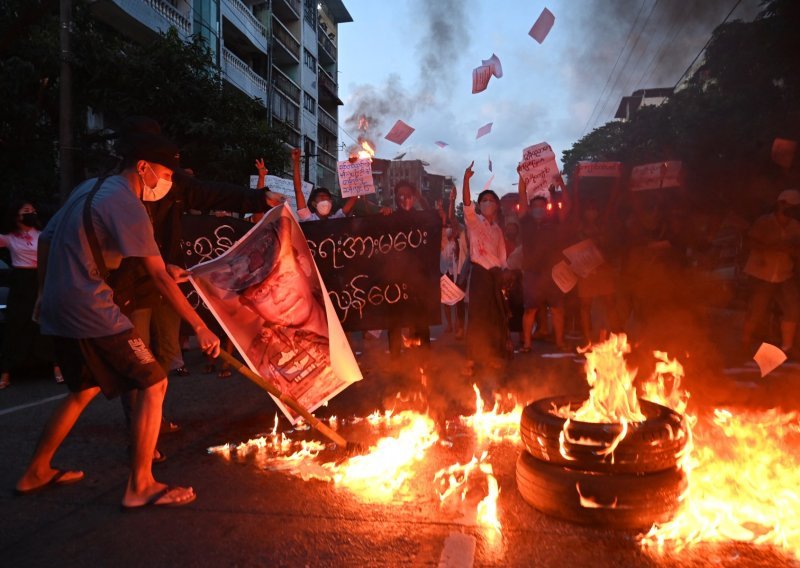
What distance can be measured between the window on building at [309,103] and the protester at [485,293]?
39696 millimetres

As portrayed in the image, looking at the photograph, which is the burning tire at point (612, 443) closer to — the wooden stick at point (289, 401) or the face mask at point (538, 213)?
the wooden stick at point (289, 401)

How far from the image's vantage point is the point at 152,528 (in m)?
2.93

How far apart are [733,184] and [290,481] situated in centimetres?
1716

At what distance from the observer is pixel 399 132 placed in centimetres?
888

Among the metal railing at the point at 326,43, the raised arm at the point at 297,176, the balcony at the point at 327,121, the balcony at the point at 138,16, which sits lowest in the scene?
the raised arm at the point at 297,176

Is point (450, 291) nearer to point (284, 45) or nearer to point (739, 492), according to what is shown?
point (739, 492)

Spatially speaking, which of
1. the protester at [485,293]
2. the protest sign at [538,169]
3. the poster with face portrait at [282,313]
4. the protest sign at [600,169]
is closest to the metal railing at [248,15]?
the protest sign at [600,169]

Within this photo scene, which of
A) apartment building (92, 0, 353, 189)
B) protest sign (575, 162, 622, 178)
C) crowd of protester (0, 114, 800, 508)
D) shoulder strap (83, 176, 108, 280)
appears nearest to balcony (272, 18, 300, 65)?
apartment building (92, 0, 353, 189)

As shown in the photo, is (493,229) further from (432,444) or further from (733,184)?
(733,184)

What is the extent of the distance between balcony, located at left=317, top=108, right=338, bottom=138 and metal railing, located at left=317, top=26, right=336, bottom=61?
16.4 ft

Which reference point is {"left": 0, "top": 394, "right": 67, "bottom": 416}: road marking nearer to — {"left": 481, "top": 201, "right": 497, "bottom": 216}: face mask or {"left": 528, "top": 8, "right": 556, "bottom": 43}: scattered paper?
{"left": 481, "top": 201, "right": 497, "bottom": 216}: face mask

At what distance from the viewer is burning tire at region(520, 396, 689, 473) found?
2.91 metres

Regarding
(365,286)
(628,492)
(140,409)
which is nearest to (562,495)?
(628,492)

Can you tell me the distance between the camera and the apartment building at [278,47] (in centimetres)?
2062
